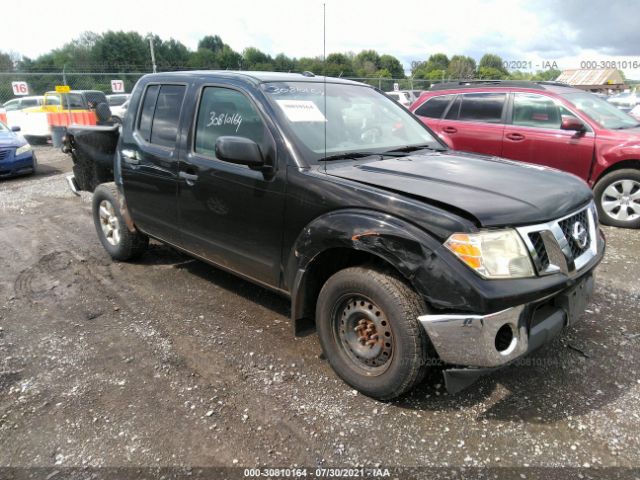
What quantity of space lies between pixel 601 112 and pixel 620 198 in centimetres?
129

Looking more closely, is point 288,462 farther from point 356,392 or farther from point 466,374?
point 466,374

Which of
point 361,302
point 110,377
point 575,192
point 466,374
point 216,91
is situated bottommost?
point 110,377

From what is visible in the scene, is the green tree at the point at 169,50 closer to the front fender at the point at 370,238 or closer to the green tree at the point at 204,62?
the green tree at the point at 204,62

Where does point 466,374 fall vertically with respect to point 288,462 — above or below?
above

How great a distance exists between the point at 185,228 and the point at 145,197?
0.65 meters

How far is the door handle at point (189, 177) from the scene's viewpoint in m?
3.61

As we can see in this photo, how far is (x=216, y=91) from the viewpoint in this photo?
3586mm

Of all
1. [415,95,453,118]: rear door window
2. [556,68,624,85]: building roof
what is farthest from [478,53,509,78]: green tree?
[415,95,453,118]: rear door window

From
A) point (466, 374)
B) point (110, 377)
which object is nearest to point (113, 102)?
point (110, 377)

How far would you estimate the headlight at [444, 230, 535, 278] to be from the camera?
229 cm

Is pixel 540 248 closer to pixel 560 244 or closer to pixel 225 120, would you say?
pixel 560 244

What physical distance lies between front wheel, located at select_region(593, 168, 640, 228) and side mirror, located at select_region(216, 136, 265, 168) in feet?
17.0

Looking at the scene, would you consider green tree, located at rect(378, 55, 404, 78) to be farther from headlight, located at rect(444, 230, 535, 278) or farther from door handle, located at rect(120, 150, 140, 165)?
headlight, located at rect(444, 230, 535, 278)

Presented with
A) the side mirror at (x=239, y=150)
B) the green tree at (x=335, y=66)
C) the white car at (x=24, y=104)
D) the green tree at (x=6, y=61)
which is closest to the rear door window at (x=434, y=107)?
the green tree at (x=335, y=66)
